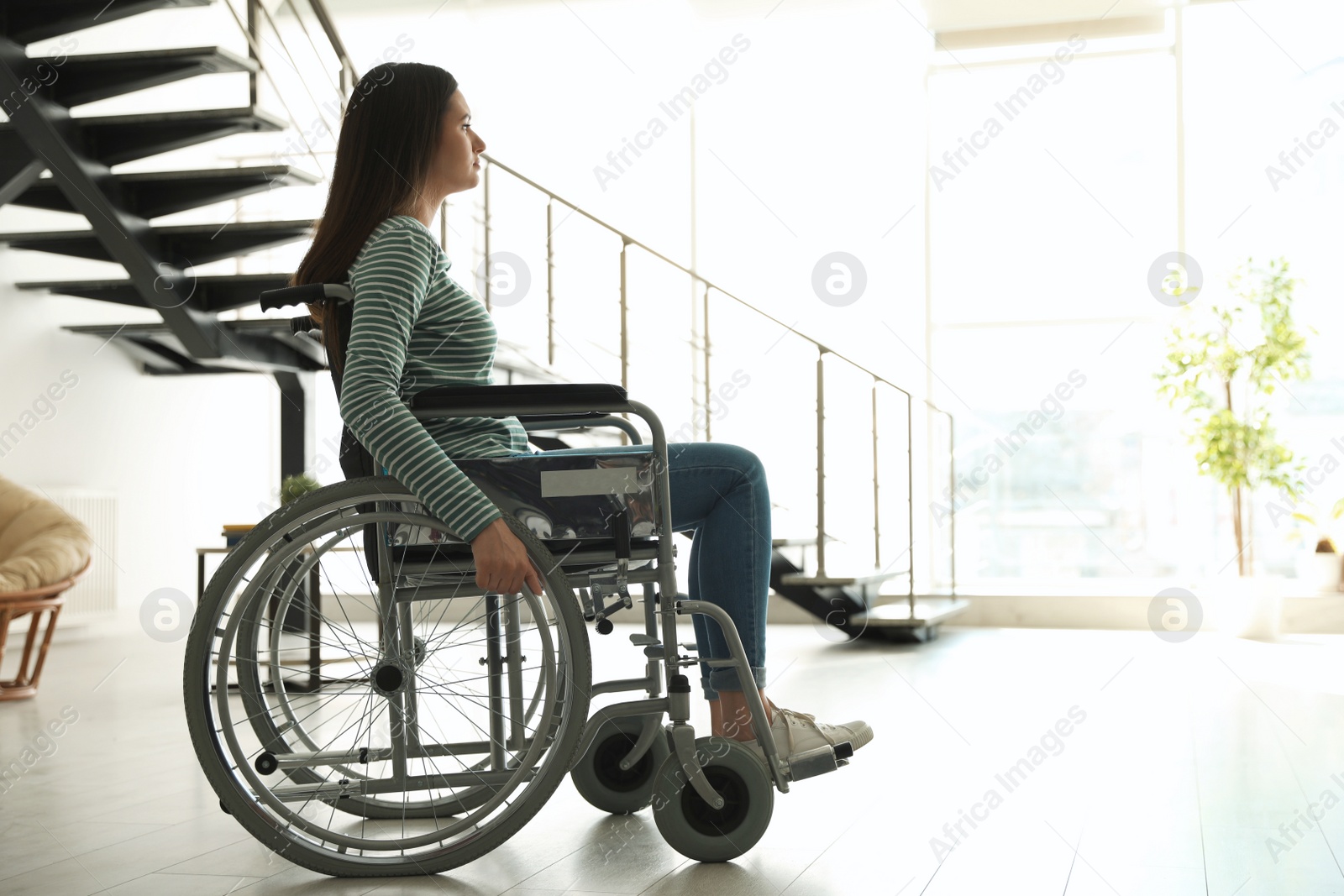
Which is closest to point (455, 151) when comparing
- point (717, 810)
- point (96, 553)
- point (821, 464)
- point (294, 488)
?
point (717, 810)

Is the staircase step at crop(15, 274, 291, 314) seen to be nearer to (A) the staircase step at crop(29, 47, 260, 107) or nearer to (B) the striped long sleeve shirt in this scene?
(A) the staircase step at crop(29, 47, 260, 107)

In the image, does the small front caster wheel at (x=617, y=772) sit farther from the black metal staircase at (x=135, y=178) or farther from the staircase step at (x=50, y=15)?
the staircase step at (x=50, y=15)

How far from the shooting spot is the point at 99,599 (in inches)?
188

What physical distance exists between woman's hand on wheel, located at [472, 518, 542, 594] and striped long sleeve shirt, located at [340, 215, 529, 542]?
1 cm

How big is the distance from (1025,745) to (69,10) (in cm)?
297

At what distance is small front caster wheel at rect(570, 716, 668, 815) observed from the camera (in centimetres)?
173

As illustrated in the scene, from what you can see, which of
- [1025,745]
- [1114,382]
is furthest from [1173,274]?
[1025,745]

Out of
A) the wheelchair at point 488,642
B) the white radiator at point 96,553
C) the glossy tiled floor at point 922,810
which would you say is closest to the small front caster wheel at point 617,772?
the glossy tiled floor at point 922,810

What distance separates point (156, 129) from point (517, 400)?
2565 mm

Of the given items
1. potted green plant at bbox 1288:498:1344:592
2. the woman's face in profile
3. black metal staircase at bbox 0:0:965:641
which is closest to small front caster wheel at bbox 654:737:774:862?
the woman's face in profile

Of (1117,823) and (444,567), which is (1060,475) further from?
(444,567)

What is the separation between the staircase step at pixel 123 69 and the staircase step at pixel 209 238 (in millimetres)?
418

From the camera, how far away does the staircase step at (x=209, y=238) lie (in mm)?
3512

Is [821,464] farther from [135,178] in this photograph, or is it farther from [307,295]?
[307,295]
